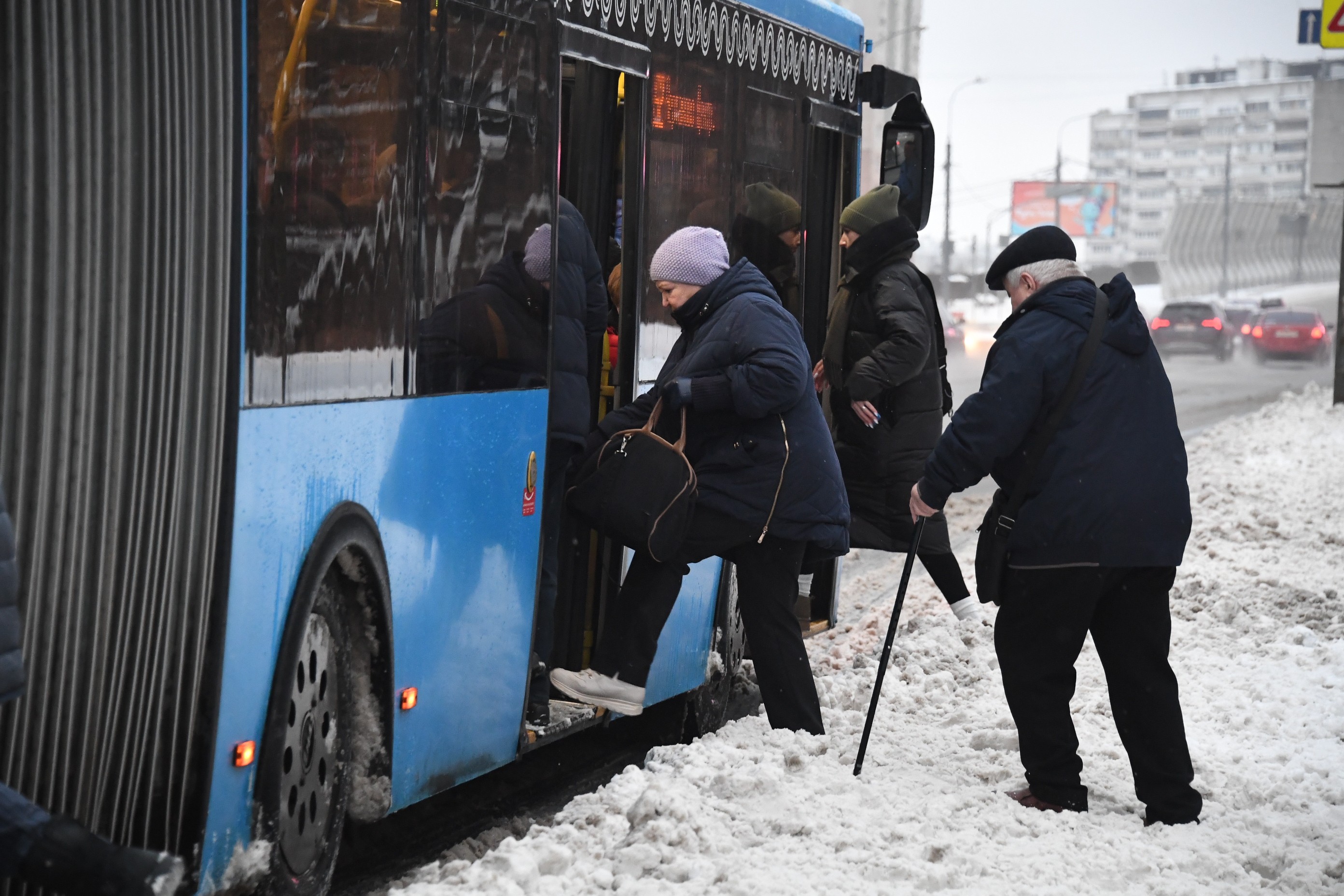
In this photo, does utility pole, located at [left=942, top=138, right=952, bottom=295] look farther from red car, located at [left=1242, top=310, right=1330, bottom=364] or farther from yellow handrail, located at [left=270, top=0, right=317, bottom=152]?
yellow handrail, located at [left=270, top=0, right=317, bottom=152]

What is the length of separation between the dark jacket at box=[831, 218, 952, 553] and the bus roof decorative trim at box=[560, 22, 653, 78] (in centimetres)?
185

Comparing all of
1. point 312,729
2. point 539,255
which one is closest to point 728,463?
point 539,255

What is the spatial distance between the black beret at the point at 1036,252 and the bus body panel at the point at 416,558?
57.3 inches

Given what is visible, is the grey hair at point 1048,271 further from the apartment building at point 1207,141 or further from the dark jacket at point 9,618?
the apartment building at point 1207,141

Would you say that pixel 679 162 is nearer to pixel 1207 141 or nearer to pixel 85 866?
pixel 85 866

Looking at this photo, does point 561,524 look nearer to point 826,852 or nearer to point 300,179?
point 826,852

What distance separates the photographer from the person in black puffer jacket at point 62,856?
10.4 ft

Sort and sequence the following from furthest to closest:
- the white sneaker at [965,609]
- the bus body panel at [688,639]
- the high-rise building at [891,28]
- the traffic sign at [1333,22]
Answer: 1. the high-rise building at [891,28]
2. the traffic sign at [1333,22]
3. the white sneaker at [965,609]
4. the bus body panel at [688,639]

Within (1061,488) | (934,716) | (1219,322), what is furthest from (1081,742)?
(1219,322)

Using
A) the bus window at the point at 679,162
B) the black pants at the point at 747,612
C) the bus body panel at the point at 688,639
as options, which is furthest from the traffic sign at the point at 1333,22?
the black pants at the point at 747,612

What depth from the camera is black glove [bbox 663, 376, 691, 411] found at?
593cm

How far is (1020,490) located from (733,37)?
2.40m

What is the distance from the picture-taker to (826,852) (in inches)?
193

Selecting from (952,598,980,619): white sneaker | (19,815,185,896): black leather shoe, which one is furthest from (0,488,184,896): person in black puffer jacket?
(952,598,980,619): white sneaker
